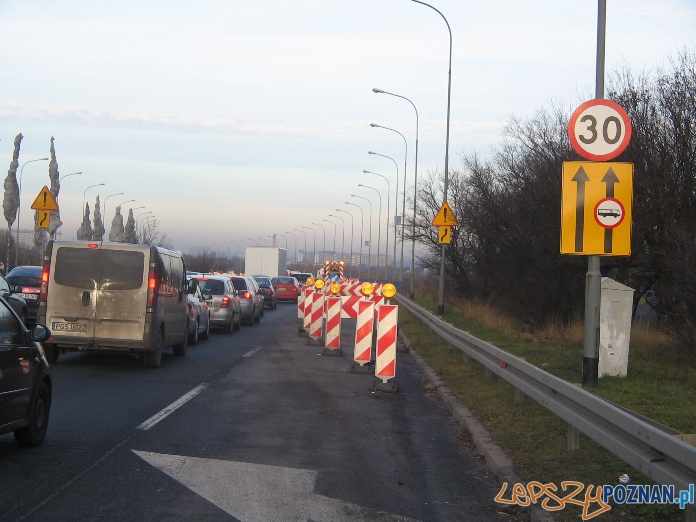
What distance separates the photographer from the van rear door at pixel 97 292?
1451 centimetres

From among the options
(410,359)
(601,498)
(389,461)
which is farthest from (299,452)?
(410,359)

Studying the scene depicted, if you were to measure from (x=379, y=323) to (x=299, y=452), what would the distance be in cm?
546

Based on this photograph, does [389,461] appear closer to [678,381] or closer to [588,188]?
[588,188]

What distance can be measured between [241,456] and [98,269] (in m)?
7.65

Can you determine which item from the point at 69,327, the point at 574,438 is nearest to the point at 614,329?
the point at 574,438

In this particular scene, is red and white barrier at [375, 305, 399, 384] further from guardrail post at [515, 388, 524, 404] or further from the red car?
the red car

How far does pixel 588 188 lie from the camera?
1037cm

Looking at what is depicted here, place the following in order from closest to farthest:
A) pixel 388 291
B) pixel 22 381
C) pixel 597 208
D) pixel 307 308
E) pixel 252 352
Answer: pixel 22 381 → pixel 597 208 → pixel 388 291 → pixel 252 352 → pixel 307 308

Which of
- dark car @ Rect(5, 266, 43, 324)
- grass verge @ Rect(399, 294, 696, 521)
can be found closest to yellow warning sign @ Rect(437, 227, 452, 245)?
grass verge @ Rect(399, 294, 696, 521)

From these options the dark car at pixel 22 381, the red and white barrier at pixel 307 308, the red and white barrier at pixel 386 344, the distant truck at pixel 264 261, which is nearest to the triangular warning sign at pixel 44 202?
the red and white barrier at pixel 307 308

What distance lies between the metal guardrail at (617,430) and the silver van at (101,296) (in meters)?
7.11

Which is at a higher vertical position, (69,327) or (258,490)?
(69,327)

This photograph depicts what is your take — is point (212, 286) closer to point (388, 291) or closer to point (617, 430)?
point (388, 291)

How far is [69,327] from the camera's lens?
47.6 ft
